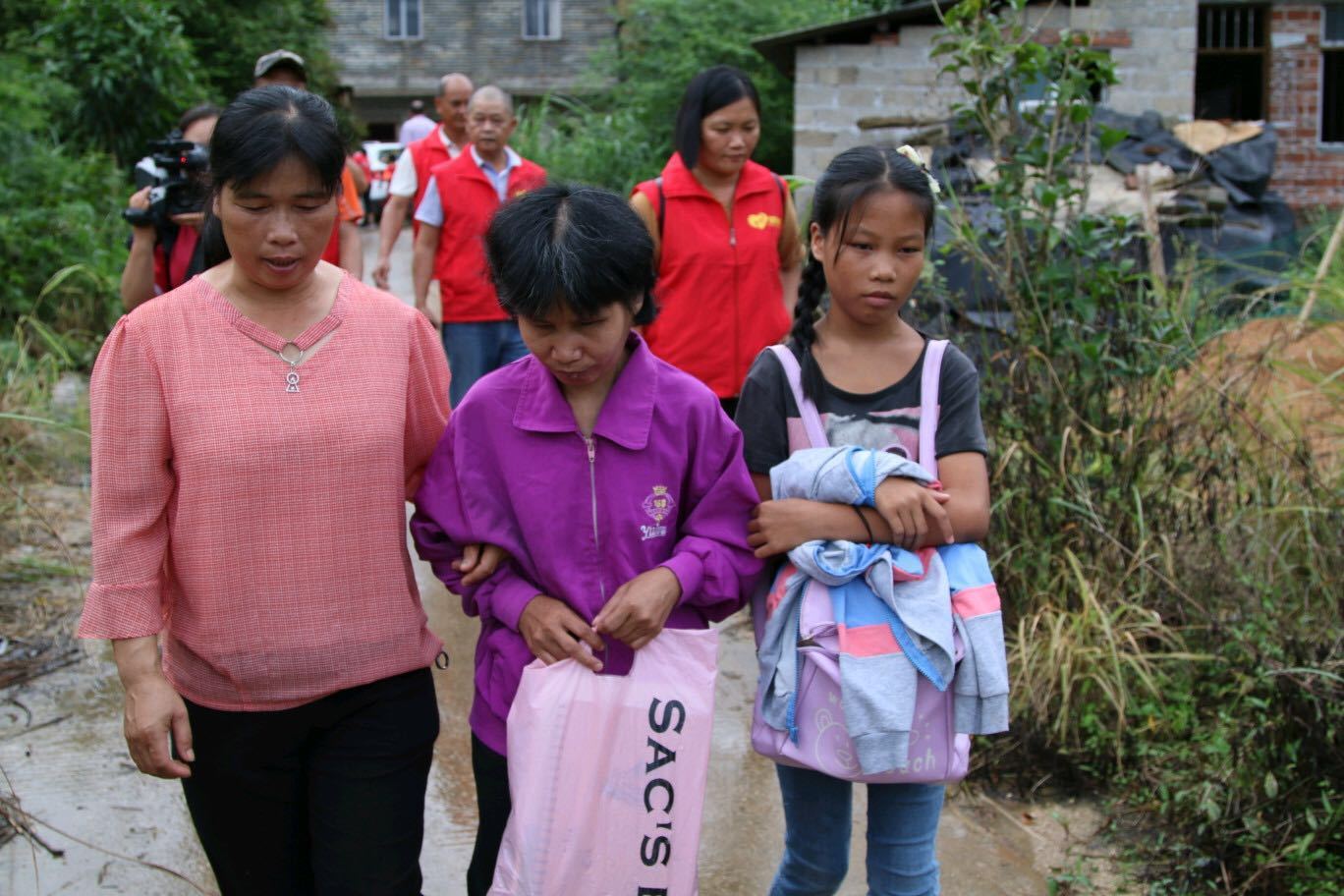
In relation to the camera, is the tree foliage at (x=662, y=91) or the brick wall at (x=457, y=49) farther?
the brick wall at (x=457, y=49)

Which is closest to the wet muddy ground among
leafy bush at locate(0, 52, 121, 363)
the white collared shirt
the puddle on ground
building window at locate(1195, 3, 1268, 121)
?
the puddle on ground

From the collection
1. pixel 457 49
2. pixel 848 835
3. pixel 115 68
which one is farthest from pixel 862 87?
pixel 457 49

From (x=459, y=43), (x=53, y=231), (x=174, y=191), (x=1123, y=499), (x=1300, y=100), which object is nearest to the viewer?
(x=1123, y=499)

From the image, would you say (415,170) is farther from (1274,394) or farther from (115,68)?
(115,68)

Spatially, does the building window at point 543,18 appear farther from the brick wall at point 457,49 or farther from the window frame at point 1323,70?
the window frame at point 1323,70

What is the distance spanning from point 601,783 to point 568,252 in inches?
34.0

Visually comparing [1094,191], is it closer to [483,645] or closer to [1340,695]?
[1340,695]

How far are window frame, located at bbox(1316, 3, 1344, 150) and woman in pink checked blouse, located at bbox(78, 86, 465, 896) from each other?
612 inches

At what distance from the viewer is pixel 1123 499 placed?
4.21 meters

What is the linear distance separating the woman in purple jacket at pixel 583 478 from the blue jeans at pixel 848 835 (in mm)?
406

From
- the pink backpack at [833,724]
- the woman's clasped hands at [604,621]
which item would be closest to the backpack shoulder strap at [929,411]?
the pink backpack at [833,724]

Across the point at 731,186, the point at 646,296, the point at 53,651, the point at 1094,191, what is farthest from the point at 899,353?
the point at 1094,191

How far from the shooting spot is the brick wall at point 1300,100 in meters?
15.4

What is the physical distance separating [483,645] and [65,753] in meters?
2.14
